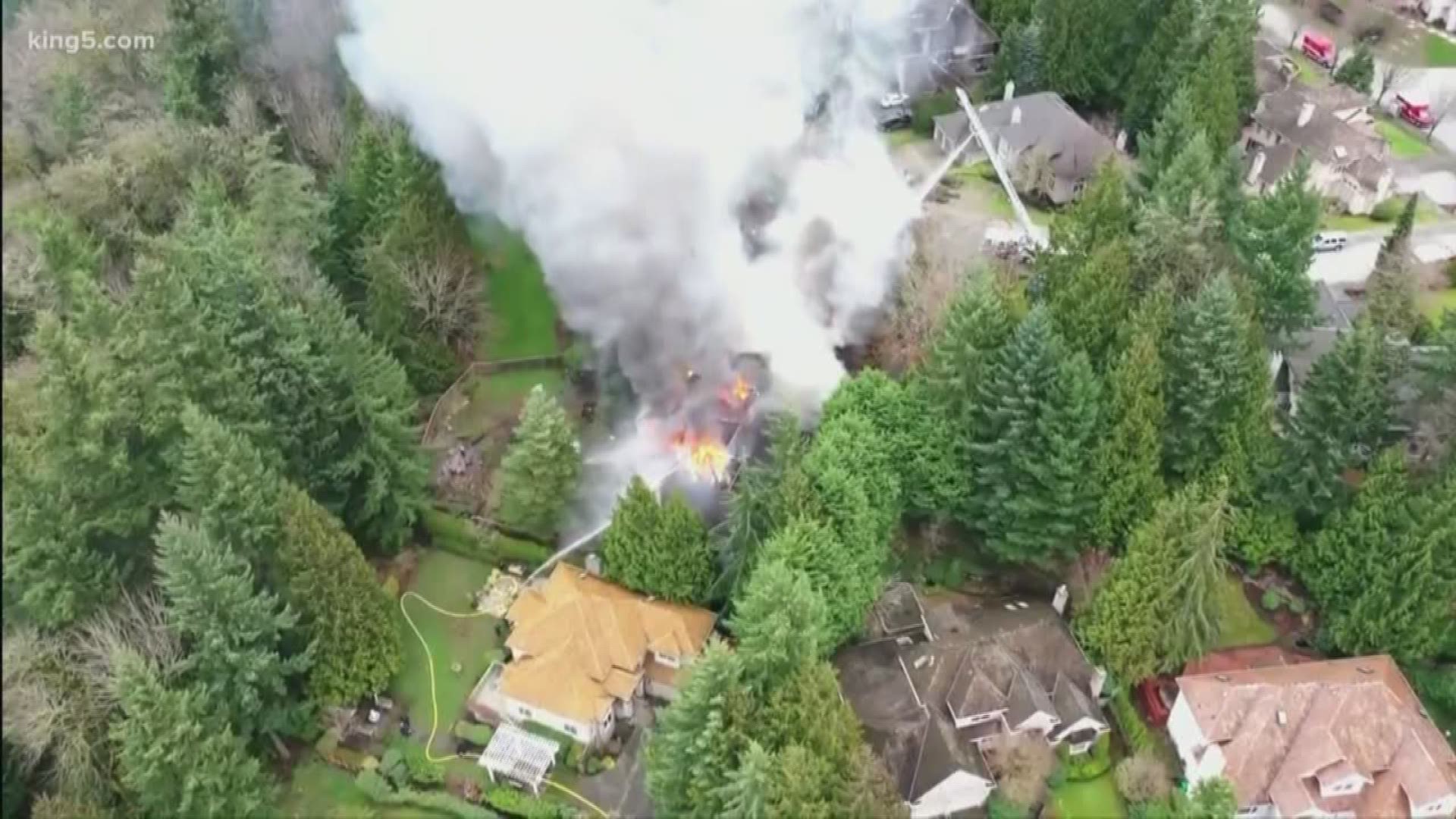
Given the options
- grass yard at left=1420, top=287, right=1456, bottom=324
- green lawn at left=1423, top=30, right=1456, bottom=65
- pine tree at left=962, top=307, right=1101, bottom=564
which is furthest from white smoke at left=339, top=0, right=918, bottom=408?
green lawn at left=1423, top=30, right=1456, bottom=65

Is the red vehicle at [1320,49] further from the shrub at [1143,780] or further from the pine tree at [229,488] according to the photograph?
the pine tree at [229,488]

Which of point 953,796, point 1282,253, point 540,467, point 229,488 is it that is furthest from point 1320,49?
point 229,488

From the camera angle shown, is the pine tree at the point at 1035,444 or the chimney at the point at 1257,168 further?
the chimney at the point at 1257,168

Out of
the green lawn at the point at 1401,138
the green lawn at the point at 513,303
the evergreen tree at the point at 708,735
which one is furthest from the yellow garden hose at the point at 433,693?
the green lawn at the point at 1401,138

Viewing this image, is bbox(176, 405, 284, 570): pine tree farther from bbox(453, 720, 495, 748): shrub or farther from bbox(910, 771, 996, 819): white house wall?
bbox(910, 771, 996, 819): white house wall

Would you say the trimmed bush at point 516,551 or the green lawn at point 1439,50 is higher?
the green lawn at point 1439,50

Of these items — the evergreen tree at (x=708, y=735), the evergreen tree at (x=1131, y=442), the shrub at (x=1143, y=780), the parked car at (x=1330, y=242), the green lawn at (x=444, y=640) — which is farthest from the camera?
the parked car at (x=1330, y=242)

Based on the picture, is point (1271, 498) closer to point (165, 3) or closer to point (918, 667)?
point (918, 667)

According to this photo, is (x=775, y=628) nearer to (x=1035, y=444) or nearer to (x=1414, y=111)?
(x=1035, y=444)
